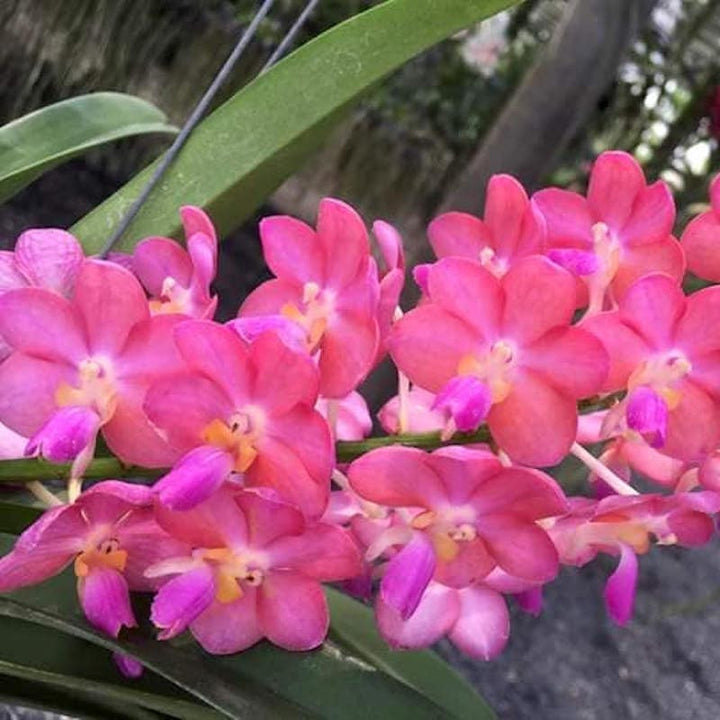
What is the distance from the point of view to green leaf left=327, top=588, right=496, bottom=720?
21.0 inches

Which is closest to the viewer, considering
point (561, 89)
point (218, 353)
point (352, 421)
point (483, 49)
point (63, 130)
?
point (218, 353)

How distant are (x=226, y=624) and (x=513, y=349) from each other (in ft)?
0.41

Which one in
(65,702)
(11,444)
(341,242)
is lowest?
(65,702)

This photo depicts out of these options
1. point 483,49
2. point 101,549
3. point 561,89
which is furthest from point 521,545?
point 483,49

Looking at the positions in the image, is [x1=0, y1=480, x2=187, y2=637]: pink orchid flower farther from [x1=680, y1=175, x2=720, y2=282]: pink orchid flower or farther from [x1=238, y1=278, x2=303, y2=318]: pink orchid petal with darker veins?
[x1=680, y1=175, x2=720, y2=282]: pink orchid flower

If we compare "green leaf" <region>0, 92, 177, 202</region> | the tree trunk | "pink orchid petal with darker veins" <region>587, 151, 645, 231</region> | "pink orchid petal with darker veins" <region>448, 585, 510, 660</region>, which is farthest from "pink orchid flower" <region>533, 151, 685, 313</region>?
the tree trunk

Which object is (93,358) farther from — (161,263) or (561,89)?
(561,89)

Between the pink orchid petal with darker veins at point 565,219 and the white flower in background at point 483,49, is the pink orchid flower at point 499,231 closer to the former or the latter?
the pink orchid petal with darker veins at point 565,219

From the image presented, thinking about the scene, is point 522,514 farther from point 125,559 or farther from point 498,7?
point 498,7

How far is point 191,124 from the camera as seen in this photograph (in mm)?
511

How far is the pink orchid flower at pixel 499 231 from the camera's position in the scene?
42 centimetres

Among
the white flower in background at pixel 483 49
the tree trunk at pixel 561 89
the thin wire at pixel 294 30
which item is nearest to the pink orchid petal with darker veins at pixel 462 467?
the thin wire at pixel 294 30

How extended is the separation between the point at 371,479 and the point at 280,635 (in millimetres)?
63

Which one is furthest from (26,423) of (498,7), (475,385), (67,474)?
(498,7)
